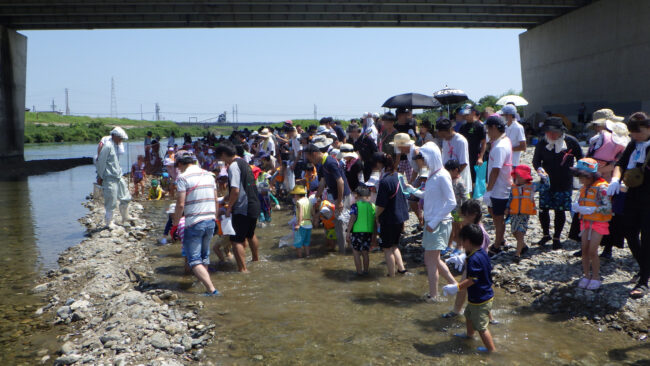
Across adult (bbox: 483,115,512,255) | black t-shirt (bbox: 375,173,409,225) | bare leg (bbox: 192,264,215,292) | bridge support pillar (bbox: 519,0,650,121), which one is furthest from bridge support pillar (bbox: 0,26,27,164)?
bridge support pillar (bbox: 519,0,650,121)

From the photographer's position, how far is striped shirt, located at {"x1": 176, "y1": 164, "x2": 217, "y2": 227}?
6094 millimetres

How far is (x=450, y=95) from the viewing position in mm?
15539

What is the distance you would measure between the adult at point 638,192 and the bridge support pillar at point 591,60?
19.2m

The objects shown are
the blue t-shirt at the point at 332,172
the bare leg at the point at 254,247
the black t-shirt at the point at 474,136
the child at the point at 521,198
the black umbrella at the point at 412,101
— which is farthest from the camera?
the black umbrella at the point at 412,101

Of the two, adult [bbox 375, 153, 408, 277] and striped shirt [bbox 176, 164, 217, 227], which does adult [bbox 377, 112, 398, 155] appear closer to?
adult [bbox 375, 153, 408, 277]

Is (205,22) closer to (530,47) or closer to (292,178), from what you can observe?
(292,178)

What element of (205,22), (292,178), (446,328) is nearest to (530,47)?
(205,22)

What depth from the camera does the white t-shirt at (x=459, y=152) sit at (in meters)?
7.34

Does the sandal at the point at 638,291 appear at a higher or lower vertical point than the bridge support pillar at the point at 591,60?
lower

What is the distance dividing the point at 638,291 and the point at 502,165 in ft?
7.28

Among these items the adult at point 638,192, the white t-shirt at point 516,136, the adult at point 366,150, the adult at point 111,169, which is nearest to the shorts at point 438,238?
the adult at point 638,192

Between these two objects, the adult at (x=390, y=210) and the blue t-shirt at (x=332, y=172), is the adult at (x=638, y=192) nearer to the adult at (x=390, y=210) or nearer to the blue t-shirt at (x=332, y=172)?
the adult at (x=390, y=210)

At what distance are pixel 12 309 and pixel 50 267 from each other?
2187 mm

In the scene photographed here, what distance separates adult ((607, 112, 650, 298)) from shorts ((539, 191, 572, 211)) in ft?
3.50
